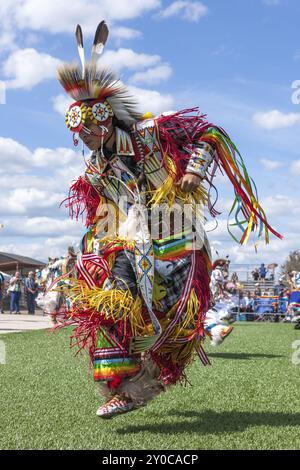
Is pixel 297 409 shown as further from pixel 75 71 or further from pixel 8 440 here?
pixel 75 71

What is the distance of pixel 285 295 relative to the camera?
851 inches

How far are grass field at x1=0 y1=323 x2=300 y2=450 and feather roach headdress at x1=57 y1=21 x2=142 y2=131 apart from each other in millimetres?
1811

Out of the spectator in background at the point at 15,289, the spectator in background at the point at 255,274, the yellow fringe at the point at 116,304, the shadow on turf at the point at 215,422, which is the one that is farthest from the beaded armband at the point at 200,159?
the spectator in background at the point at 255,274

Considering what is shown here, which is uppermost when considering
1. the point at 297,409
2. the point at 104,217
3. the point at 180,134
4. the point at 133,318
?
the point at 180,134

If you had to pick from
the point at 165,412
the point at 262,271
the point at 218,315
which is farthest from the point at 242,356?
the point at 262,271

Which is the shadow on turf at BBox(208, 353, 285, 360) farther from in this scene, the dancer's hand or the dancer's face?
the dancer's face

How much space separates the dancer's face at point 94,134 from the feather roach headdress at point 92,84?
0.05 meters

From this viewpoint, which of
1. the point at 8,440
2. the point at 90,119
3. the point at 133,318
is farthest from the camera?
the point at 90,119

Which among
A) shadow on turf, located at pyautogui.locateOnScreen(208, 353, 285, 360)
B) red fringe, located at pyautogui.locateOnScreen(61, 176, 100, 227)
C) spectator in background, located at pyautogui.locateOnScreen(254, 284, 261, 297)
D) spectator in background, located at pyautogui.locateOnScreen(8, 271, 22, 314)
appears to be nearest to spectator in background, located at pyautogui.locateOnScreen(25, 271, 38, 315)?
spectator in background, located at pyautogui.locateOnScreen(8, 271, 22, 314)

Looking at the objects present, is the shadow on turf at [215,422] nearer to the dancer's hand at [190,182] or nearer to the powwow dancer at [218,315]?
the dancer's hand at [190,182]

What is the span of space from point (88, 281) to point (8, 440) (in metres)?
0.99

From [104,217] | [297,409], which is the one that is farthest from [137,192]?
[297,409]

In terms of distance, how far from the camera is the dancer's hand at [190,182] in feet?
12.4

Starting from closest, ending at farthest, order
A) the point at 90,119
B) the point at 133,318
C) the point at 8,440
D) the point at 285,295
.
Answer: the point at 8,440, the point at 133,318, the point at 90,119, the point at 285,295
